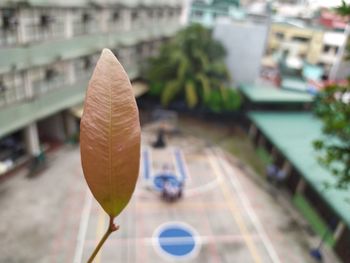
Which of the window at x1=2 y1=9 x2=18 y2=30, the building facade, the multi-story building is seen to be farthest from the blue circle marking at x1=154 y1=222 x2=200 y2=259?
the building facade

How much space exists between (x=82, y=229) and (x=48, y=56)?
322 inches

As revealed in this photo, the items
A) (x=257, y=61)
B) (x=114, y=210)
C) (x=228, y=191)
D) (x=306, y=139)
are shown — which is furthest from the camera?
(x=257, y=61)

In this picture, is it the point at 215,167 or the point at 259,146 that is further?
the point at 259,146

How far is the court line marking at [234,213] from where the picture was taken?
12.1m

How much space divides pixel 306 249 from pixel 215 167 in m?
6.53

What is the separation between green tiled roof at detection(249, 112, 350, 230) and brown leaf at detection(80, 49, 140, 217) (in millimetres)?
9927

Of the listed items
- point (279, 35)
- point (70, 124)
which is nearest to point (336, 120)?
point (70, 124)

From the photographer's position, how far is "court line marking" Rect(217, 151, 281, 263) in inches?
475

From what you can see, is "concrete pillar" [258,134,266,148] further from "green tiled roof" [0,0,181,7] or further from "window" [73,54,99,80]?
"green tiled roof" [0,0,181,7]

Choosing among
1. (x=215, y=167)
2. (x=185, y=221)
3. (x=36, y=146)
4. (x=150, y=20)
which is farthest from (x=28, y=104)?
(x=150, y=20)

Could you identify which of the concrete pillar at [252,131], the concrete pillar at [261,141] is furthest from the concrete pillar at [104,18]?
the concrete pillar at [261,141]

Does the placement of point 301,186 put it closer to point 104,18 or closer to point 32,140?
point 32,140

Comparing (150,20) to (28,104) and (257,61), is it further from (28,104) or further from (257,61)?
(28,104)

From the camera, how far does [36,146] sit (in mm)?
16188
